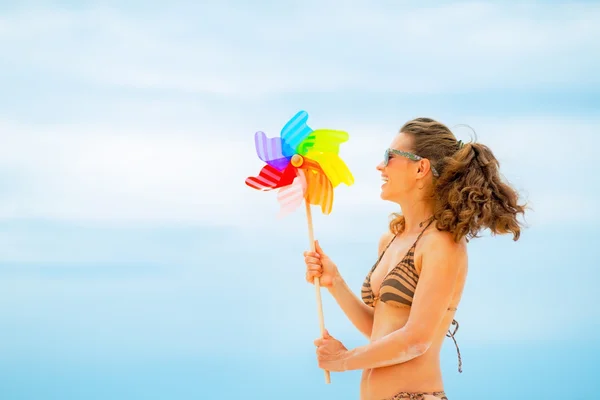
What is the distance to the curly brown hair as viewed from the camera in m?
4.64

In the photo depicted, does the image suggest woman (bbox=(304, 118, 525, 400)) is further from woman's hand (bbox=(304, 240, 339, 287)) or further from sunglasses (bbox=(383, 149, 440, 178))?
woman's hand (bbox=(304, 240, 339, 287))

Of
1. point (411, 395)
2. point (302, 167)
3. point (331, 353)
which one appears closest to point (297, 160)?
point (302, 167)

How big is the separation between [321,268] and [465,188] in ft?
3.91

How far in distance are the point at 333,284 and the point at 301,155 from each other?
91 centimetres

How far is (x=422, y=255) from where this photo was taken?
182 inches

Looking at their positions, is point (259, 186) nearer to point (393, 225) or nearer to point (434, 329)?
point (393, 225)

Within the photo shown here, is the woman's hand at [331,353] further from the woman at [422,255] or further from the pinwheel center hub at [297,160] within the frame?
the pinwheel center hub at [297,160]

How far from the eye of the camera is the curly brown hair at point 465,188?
4637 millimetres

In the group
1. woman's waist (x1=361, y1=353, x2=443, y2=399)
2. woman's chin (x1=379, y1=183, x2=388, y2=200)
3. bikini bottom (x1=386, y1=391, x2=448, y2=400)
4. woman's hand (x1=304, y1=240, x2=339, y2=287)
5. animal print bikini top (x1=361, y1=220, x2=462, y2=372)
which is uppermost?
woman's chin (x1=379, y1=183, x2=388, y2=200)

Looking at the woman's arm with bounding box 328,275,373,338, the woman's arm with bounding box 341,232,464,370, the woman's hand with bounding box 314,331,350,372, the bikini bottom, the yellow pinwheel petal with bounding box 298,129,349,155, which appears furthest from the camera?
the woman's arm with bounding box 328,275,373,338

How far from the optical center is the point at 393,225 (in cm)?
522

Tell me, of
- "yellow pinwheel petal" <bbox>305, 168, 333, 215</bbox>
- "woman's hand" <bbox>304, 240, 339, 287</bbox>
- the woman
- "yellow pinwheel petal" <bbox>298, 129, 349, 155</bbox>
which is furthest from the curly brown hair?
"woman's hand" <bbox>304, 240, 339, 287</bbox>

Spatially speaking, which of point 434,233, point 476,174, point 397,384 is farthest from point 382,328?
point 476,174

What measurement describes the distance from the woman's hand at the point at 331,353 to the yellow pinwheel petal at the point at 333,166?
1036 mm
